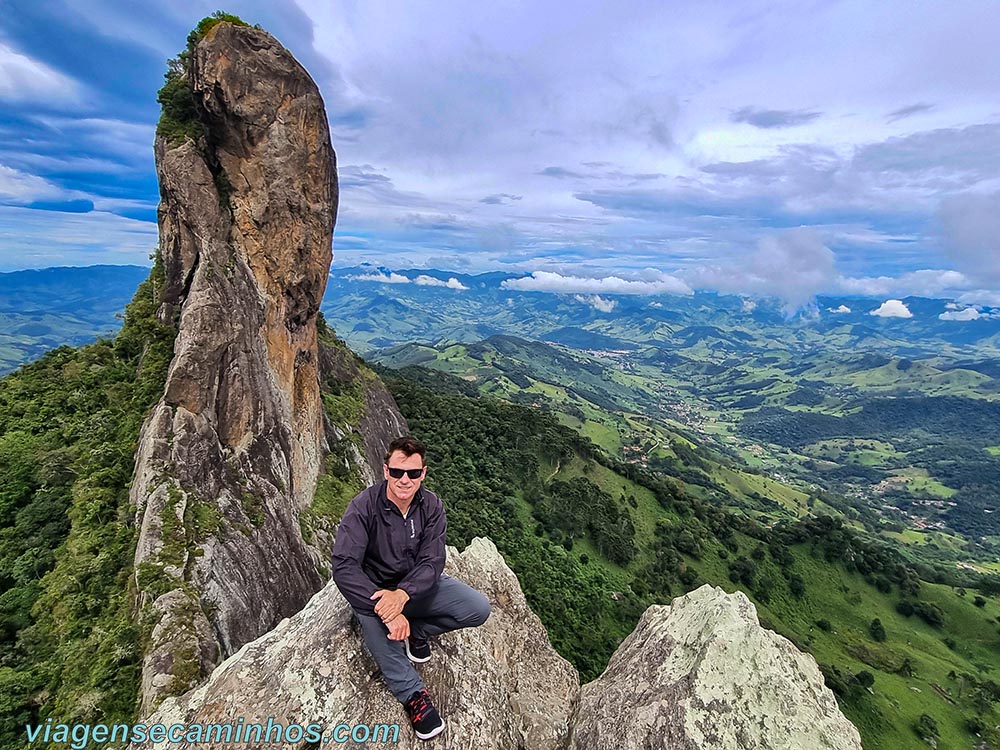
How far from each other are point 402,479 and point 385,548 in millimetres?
1487

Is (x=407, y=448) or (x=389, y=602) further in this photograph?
(x=407, y=448)

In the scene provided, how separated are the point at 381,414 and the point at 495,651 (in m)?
49.9

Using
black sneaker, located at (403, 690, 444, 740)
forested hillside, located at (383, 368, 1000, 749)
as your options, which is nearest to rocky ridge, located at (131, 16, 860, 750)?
black sneaker, located at (403, 690, 444, 740)

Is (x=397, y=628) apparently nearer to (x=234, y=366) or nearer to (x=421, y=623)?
(x=421, y=623)

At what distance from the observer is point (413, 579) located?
8938 mm

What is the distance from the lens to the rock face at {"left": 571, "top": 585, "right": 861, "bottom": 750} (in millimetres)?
9688

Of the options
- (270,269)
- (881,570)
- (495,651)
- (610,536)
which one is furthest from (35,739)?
(881,570)

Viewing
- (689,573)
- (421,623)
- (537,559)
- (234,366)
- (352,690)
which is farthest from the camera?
(689,573)

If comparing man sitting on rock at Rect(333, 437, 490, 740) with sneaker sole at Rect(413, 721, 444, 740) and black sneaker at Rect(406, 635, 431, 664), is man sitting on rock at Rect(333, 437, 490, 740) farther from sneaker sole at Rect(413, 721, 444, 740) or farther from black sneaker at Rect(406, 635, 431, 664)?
black sneaker at Rect(406, 635, 431, 664)

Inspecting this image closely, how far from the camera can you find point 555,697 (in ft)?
45.2

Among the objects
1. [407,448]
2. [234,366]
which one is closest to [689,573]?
[234,366]

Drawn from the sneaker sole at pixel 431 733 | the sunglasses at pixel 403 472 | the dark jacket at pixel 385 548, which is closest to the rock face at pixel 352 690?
the sneaker sole at pixel 431 733

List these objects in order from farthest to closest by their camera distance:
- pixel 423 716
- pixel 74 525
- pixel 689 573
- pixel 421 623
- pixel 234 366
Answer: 1. pixel 689 573
2. pixel 234 366
3. pixel 74 525
4. pixel 421 623
5. pixel 423 716

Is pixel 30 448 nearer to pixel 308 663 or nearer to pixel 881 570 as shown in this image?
pixel 308 663
